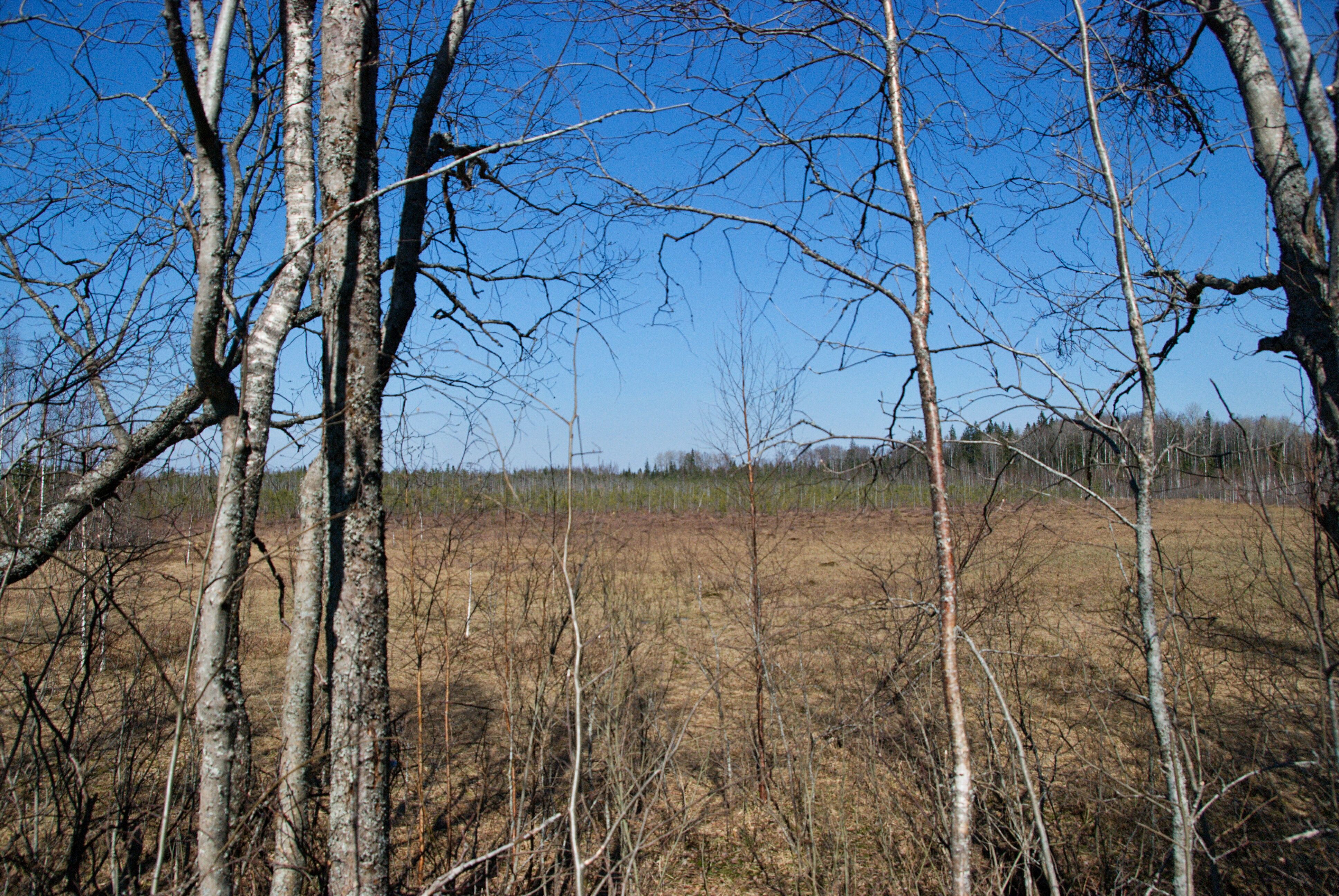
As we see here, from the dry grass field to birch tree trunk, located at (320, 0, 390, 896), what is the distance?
0.92ft

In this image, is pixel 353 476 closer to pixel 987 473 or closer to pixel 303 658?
pixel 303 658

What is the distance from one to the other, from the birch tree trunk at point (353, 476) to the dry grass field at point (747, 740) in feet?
0.92

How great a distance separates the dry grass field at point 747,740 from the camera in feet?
11.3

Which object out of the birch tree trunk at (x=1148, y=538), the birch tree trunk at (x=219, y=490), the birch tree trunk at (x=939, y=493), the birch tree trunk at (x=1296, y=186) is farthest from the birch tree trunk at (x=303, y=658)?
the birch tree trunk at (x=1296, y=186)

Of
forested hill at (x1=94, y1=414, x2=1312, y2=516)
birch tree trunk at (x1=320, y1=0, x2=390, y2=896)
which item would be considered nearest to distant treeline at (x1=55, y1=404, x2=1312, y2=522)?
forested hill at (x1=94, y1=414, x2=1312, y2=516)

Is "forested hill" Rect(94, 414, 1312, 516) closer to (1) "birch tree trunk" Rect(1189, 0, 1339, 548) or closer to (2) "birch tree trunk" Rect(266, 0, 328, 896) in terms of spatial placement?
(1) "birch tree trunk" Rect(1189, 0, 1339, 548)

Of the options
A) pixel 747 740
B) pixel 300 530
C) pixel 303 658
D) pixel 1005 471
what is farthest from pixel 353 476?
pixel 747 740

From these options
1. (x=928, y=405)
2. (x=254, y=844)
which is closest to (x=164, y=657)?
(x=254, y=844)

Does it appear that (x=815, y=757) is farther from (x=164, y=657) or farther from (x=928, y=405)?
(x=164, y=657)

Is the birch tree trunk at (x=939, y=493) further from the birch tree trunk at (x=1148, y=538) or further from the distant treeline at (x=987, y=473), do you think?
the birch tree trunk at (x=1148, y=538)

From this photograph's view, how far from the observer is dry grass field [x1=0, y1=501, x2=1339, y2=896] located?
3.45m

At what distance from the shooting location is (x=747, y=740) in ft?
21.0

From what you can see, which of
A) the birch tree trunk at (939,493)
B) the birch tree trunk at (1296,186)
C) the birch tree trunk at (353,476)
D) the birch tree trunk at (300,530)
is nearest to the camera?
the birch tree trunk at (939,493)

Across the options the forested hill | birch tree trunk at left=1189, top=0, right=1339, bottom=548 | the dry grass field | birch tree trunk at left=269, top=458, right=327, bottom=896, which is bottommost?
the dry grass field
